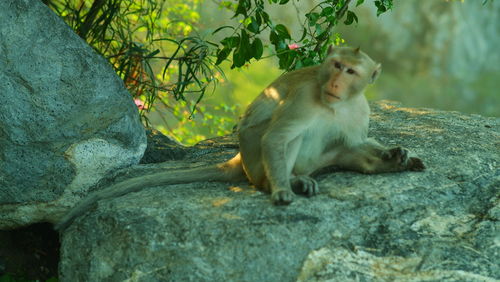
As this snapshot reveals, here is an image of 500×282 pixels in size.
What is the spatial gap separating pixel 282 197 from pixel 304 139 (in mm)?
592

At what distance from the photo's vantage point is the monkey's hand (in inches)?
144

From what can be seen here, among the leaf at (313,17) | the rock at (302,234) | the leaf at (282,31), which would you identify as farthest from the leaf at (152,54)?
the rock at (302,234)

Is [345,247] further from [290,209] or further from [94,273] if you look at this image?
[94,273]

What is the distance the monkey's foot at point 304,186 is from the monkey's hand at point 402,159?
552 millimetres

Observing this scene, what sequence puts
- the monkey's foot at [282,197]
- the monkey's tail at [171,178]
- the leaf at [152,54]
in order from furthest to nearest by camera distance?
the leaf at [152,54] < the monkey's tail at [171,178] < the monkey's foot at [282,197]

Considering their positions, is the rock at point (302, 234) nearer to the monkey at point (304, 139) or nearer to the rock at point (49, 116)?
the monkey at point (304, 139)

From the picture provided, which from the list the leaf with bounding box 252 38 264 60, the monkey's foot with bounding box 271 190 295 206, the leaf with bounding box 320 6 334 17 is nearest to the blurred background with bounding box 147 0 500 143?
the leaf with bounding box 320 6 334 17

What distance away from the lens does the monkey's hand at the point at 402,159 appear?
144 inches

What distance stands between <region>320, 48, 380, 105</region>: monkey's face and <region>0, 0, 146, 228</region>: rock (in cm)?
147

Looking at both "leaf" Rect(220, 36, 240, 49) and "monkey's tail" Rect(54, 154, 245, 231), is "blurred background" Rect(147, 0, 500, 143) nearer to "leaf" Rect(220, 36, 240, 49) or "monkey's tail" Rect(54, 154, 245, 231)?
"leaf" Rect(220, 36, 240, 49)

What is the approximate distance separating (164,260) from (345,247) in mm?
887

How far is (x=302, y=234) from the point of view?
3018 mm

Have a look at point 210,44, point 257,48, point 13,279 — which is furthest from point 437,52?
point 13,279

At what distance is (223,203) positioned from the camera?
10.8 ft
